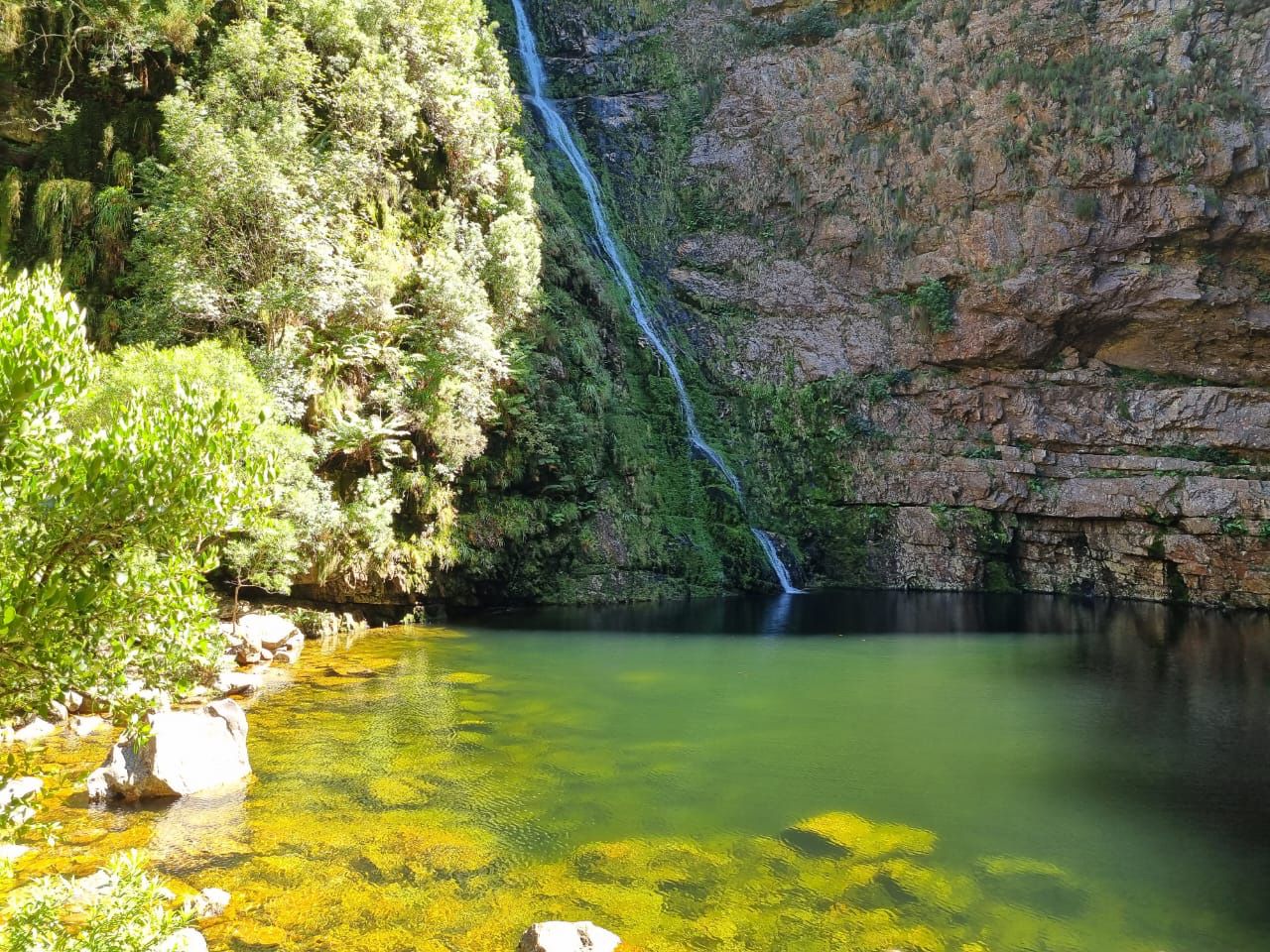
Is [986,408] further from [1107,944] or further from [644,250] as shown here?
[1107,944]

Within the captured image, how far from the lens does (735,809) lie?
9.37 meters

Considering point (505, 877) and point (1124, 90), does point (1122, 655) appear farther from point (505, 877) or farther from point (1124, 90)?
point (1124, 90)

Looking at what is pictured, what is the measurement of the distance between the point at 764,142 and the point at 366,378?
2699 centimetres

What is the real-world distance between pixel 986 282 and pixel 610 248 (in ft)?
51.2

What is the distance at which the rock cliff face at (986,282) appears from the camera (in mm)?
30922

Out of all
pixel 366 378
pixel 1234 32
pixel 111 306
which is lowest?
pixel 366 378

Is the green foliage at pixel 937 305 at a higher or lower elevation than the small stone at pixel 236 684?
higher

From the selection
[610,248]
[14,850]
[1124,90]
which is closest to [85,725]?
[14,850]

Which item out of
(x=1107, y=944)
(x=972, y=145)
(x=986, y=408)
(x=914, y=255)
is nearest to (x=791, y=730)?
(x=1107, y=944)

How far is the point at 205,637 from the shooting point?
188 inches

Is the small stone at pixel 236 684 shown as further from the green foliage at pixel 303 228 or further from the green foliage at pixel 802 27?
the green foliage at pixel 802 27

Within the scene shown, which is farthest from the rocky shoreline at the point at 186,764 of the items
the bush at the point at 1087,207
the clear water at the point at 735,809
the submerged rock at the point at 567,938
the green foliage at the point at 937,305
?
the bush at the point at 1087,207

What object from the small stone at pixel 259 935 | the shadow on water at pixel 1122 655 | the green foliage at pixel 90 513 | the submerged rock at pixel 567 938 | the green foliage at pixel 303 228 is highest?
the green foliage at pixel 303 228

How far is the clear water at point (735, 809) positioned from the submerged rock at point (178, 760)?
38 centimetres
